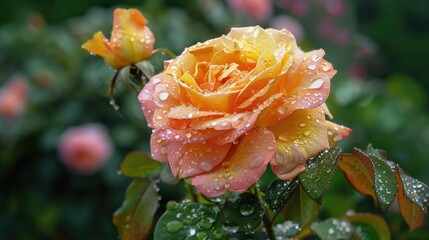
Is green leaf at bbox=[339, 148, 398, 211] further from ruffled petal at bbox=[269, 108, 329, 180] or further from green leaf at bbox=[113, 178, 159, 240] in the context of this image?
green leaf at bbox=[113, 178, 159, 240]

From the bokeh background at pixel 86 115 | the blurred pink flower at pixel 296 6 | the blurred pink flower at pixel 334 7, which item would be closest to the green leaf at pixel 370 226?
the bokeh background at pixel 86 115

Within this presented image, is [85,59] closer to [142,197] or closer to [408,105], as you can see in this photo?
[408,105]

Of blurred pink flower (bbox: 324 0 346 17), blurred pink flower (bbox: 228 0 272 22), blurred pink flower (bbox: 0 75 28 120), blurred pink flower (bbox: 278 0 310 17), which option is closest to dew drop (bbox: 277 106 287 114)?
blurred pink flower (bbox: 0 75 28 120)

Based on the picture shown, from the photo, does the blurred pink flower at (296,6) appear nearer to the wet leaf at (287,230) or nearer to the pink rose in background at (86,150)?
the pink rose in background at (86,150)

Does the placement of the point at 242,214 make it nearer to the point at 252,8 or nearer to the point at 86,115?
the point at 86,115

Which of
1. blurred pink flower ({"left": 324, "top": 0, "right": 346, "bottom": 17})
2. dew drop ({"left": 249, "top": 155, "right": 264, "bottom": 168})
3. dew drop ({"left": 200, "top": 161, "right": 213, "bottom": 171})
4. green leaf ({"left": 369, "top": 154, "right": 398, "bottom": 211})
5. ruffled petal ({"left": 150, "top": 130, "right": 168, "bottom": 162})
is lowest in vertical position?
A: blurred pink flower ({"left": 324, "top": 0, "right": 346, "bottom": 17})

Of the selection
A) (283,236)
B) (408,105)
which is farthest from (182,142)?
(408,105)

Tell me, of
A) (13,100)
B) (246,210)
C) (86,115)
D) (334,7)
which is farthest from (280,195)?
(334,7)

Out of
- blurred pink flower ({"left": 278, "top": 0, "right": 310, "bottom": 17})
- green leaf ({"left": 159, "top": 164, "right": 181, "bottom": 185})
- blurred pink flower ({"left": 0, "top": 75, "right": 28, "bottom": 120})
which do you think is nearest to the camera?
green leaf ({"left": 159, "top": 164, "right": 181, "bottom": 185})
